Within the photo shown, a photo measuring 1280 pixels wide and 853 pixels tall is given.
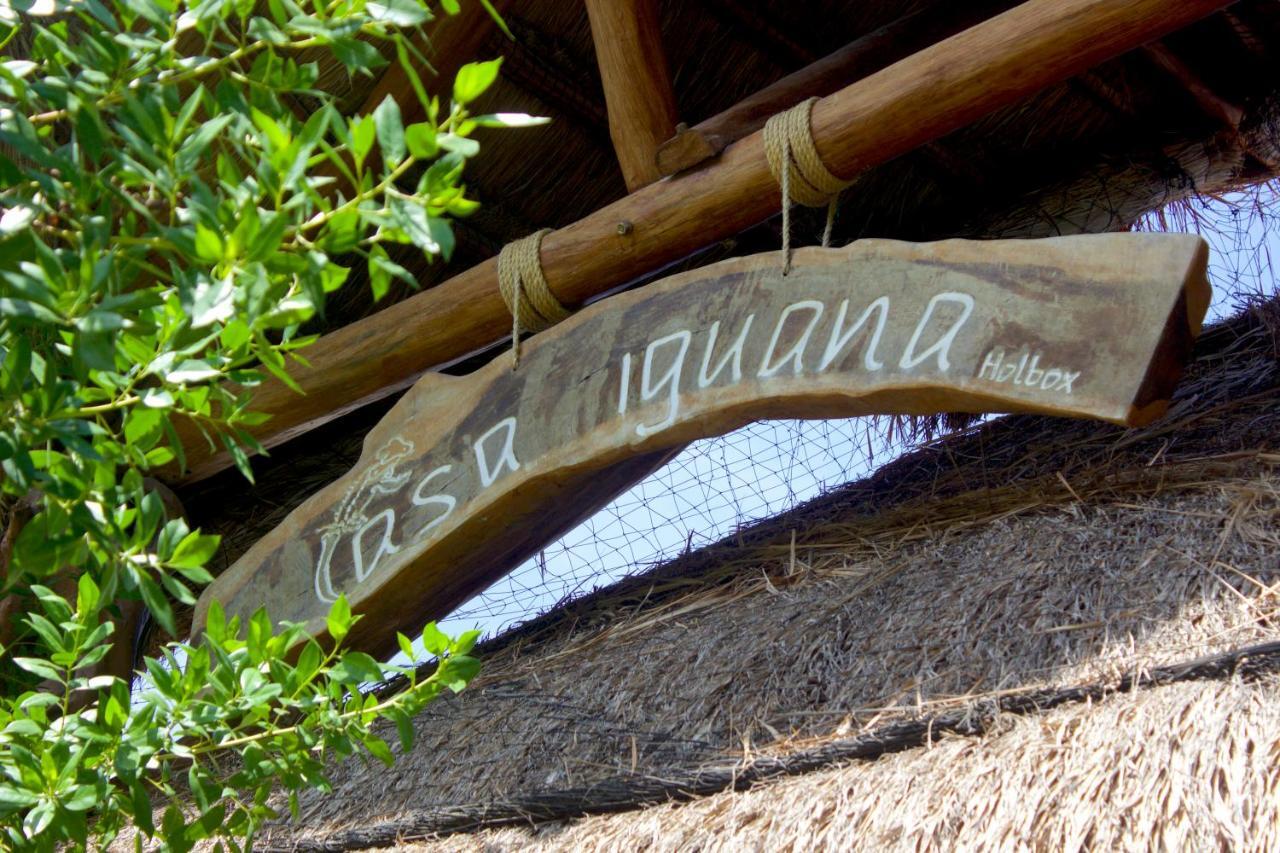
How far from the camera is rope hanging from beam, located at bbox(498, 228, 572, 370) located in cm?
213

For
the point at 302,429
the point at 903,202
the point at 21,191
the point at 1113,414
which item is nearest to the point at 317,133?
the point at 21,191

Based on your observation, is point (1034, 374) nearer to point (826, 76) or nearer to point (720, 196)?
point (720, 196)

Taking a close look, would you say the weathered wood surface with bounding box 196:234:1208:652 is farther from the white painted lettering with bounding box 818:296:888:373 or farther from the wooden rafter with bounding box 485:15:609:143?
the wooden rafter with bounding box 485:15:609:143

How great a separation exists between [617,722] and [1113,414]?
2.54ft

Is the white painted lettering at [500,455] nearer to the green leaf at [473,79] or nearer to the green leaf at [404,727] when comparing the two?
the green leaf at [404,727]

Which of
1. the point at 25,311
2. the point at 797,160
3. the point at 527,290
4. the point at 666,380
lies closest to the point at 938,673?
the point at 666,380

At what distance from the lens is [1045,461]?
2.14 meters

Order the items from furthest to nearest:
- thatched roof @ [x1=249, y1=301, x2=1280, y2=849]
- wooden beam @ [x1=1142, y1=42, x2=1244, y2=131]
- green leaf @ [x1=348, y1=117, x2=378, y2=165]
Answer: wooden beam @ [x1=1142, y1=42, x2=1244, y2=131]
thatched roof @ [x1=249, y1=301, x2=1280, y2=849]
green leaf @ [x1=348, y1=117, x2=378, y2=165]

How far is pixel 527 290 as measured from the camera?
2.13 metres

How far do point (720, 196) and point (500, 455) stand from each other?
45 centimetres

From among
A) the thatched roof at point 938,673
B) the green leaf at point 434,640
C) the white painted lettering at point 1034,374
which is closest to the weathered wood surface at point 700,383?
the white painted lettering at point 1034,374

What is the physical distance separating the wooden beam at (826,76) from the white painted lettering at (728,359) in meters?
0.32

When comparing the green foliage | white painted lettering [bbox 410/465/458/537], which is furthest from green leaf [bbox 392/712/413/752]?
white painted lettering [bbox 410/465/458/537]

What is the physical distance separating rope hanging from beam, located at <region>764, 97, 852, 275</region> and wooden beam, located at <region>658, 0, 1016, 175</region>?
14 cm
